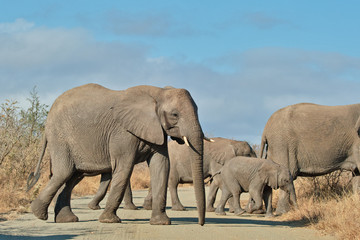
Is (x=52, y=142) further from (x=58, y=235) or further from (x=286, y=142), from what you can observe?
(x=286, y=142)

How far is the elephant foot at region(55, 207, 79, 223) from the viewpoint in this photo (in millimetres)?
12461

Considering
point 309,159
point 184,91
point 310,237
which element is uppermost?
point 184,91

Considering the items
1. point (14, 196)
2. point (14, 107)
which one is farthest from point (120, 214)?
point (14, 107)

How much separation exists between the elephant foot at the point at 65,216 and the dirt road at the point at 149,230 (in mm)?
152

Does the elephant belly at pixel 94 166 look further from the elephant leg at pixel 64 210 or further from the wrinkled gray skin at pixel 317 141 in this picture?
the wrinkled gray skin at pixel 317 141

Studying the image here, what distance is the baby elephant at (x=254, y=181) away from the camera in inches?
580

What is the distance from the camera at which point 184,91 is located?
467 inches

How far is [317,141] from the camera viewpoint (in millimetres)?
15461

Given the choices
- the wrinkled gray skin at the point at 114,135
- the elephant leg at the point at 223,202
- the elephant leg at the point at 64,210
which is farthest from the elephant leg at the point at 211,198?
the elephant leg at the point at 64,210

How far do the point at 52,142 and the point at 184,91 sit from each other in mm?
2879

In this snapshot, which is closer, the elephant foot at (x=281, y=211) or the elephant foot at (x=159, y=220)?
the elephant foot at (x=159, y=220)

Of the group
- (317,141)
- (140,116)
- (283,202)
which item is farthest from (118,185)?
(317,141)

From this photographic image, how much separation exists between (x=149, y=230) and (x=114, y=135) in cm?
220

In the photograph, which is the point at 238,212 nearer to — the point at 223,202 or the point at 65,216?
the point at 223,202
